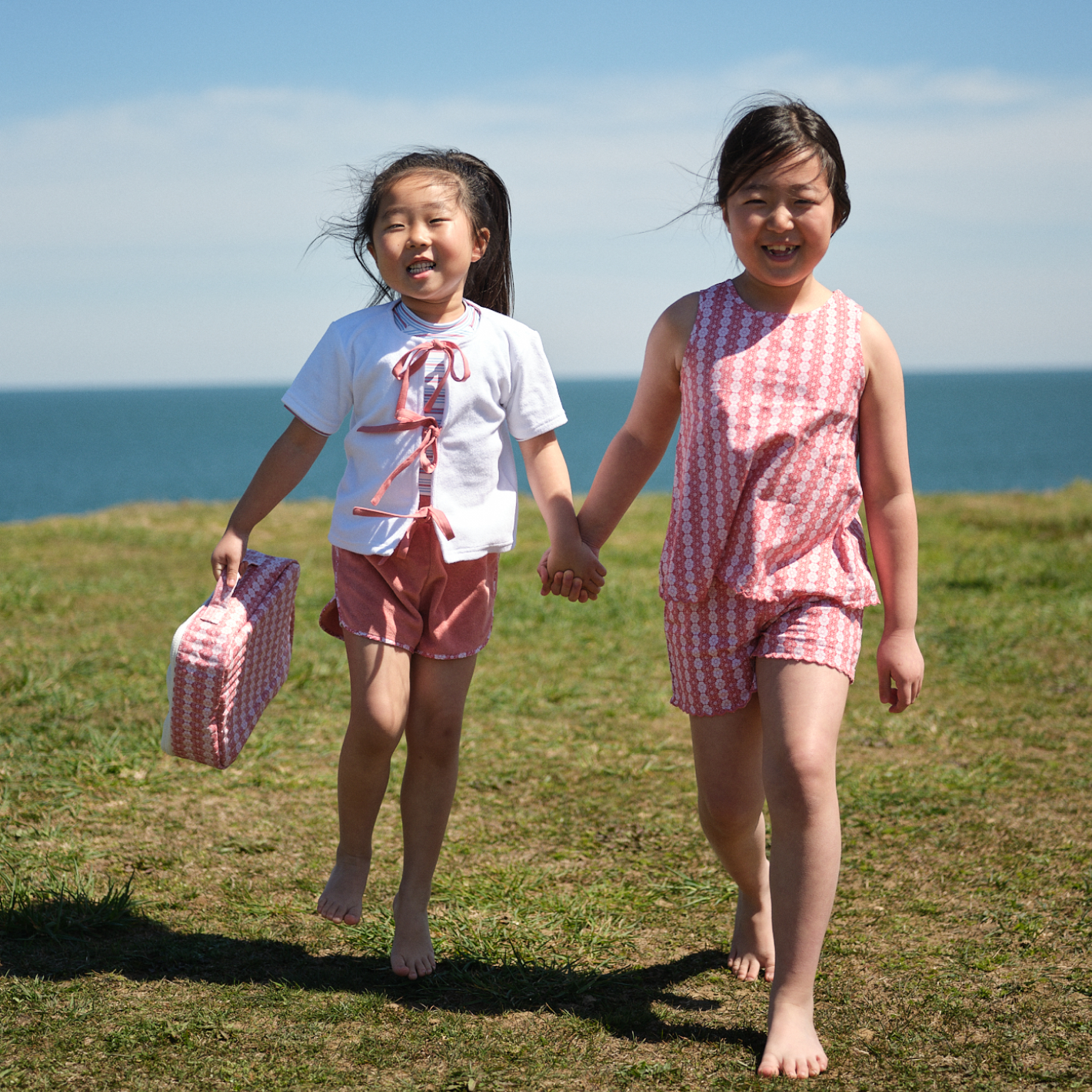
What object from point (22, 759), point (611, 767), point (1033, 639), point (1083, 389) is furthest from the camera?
point (1083, 389)

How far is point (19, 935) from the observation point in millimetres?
2869

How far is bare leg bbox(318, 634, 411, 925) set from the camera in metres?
2.64

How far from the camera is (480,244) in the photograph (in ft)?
9.25

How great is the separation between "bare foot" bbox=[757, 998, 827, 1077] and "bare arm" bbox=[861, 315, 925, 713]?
668 mm

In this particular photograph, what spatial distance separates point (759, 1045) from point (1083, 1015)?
716 mm

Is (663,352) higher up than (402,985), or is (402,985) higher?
(663,352)

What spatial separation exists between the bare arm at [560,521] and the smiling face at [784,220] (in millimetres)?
628

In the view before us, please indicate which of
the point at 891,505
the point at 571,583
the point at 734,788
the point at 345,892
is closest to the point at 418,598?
the point at 571,583

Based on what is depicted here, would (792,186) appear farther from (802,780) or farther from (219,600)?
(219,600)

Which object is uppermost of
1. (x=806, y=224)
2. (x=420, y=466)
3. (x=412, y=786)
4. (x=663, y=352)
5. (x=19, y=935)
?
(x=806, y=224)

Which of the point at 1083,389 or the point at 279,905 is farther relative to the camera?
the point at 1083,389

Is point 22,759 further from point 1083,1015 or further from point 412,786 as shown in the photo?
point 1083,1015

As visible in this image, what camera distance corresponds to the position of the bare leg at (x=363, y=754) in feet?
8.68

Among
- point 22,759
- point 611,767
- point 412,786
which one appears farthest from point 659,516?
point 412,786
